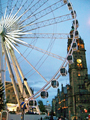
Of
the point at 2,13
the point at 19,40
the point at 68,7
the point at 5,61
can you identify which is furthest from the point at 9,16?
the point at 68,7

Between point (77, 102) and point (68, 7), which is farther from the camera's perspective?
point (77, 102)

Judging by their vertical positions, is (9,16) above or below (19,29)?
above

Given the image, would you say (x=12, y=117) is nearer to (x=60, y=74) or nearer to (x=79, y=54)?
(x=60, y=74)

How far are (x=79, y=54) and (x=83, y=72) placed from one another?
10833 millimetres

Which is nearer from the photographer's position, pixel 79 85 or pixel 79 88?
pixel 79 88

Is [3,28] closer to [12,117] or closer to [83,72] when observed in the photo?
[12,117]

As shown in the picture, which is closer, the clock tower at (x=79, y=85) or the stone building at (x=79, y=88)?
the stone building at (x=79, y=88)

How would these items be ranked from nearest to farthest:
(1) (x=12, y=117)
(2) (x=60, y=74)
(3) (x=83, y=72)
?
(2) (x=60, y=74)
(1) (x=12, y=117)
(3) (x=83, y=72)

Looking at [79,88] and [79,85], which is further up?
[79,85]

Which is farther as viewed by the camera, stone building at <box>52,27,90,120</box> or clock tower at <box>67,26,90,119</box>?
clock tower at <box>67,26,90,119</box>

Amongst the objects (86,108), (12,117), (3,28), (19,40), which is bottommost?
(86,108)

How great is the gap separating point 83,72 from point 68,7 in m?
69.6

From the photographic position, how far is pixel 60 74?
27.7m

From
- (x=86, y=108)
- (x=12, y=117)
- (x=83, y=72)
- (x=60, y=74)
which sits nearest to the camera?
(x=60, y=74)
